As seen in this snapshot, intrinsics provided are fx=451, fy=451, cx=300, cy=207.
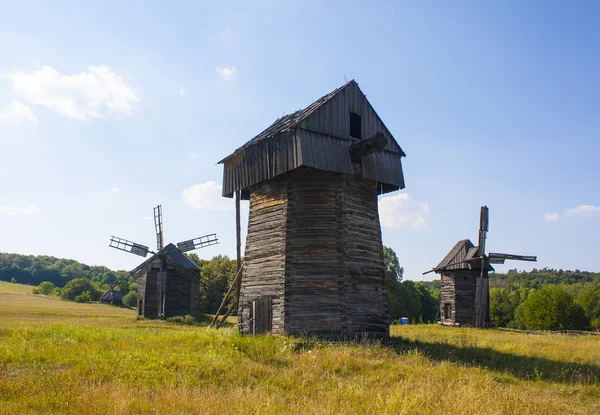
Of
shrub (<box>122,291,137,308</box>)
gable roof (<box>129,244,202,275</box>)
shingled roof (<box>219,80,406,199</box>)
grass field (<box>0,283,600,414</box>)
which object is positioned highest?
shingled roof (<box>219,80,406,199</box>)

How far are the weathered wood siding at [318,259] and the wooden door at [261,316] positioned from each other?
10.6 inches

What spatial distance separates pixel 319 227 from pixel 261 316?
4.04 meters

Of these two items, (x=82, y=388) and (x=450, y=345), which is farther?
(x=450, y=345)

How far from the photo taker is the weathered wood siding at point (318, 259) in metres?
16.1

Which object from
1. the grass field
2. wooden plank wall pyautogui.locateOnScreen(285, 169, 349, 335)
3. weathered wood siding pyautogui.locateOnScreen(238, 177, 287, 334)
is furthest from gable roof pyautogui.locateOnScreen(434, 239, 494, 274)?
weathered wood siding pyautogui.locateOnScreen(238, 177, 287, 334)

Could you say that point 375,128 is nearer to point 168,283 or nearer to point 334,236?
point 334,236

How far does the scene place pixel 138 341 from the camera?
47.4 ft

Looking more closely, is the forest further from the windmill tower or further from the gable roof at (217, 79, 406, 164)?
the gable roof at (217, 79, 406, 164)

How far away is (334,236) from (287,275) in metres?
2.24

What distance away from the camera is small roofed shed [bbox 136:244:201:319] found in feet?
124

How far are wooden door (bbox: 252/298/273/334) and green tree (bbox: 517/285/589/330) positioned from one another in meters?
40.8

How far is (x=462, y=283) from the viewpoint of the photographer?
36.0 meters

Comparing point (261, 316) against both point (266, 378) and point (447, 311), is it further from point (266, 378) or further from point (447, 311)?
point (447, 311)

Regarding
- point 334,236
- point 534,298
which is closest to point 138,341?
point 334,236
